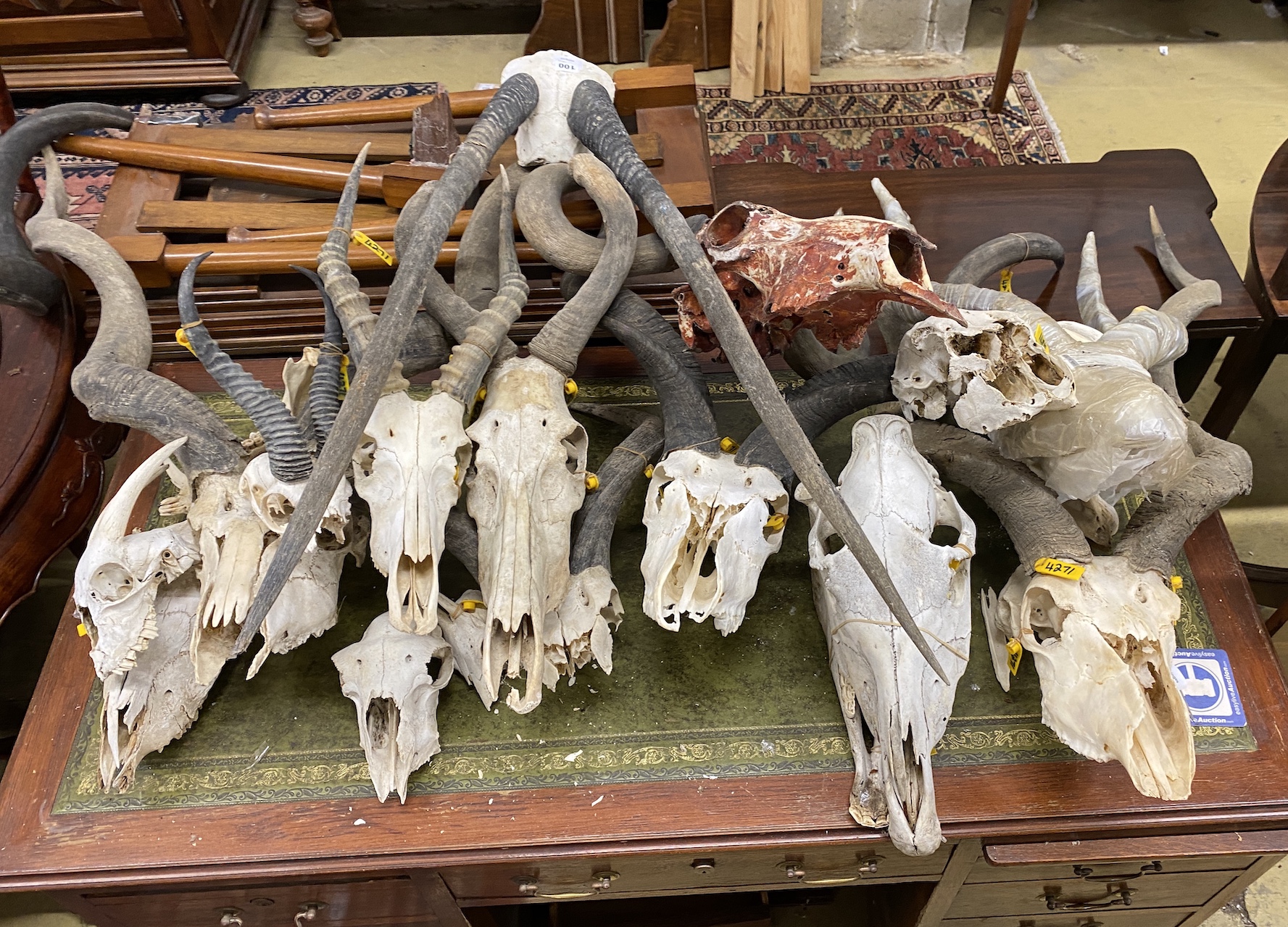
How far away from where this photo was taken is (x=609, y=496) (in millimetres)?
1720

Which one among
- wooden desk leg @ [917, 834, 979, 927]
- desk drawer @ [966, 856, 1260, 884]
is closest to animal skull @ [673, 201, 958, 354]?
wooden desk leg @ [917, 834, 979, 927]

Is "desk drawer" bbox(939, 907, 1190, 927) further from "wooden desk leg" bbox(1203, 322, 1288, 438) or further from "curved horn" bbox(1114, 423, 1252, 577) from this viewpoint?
"wooden desk leg" bbox(1203, 322, 1288, 438)

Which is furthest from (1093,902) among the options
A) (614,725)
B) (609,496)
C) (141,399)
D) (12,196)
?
(12,196)

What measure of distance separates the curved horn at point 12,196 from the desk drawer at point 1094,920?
248cm

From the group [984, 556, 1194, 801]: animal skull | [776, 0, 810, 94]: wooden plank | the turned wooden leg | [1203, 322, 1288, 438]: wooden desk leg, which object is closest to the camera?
[984, 556, 1194, 801]: animal skull

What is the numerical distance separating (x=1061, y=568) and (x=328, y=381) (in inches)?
52.3

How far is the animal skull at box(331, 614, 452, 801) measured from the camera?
60.3 inches

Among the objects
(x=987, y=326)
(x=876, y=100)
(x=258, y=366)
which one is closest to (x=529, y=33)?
(x=876, y=100)

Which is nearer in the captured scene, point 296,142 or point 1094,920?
point 1094,920

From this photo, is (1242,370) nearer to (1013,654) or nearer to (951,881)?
(1013,654)

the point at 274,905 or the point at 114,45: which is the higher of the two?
the point at 114,45

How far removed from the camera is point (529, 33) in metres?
4.04

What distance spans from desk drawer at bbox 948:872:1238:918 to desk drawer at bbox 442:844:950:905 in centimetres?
19

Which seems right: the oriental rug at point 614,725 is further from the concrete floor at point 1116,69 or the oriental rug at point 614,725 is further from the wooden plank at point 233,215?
the concrete floor at point 1116,69
